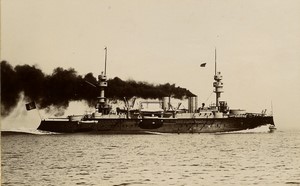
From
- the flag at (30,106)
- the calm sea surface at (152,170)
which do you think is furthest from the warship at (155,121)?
the calm sea surface at (152,170)

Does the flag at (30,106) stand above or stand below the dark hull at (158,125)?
above

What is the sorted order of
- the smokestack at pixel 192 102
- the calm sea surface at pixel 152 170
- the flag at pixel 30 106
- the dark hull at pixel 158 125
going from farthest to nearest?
the dark hull at pixel 158 125, the smokestack at pixel 192 102, the flag at pixel 30 106, the calm sea surface at pixel 152 170

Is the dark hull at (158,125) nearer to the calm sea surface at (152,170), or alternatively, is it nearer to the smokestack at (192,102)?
the smokestack at (192,102)

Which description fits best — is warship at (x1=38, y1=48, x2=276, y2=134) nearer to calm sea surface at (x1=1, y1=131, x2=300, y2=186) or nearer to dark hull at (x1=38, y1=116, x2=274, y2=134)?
dark hull at (x1=38, y1=116, x2=274, y2=134)

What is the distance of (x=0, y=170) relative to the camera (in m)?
4.97

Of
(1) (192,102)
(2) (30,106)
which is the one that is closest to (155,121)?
(1) (192,102)

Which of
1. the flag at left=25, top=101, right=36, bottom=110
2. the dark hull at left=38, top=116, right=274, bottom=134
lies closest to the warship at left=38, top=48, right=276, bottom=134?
the dark hull at left=38, top=116, right=274, bottom=134

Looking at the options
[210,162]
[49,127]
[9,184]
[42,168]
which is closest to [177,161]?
[210,162]

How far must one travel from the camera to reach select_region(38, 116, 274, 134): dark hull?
14.6 m

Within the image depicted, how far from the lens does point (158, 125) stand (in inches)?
585

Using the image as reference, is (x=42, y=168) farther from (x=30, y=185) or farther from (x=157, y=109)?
(x=157, y=109)

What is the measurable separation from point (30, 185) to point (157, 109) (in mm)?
10136

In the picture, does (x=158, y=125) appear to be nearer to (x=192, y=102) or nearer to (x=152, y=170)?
(x=192, y=102)

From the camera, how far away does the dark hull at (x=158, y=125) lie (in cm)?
1460
